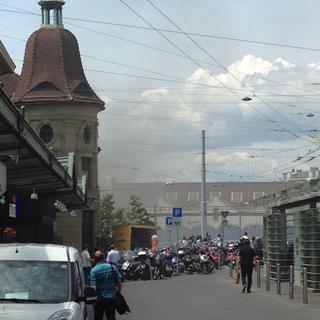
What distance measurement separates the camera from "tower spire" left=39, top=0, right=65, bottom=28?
67875 millimetres

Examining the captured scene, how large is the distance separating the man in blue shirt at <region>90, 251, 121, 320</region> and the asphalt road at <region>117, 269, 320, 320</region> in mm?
3868

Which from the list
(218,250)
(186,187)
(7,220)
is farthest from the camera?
(186,187)

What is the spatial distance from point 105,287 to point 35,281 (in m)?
3.54

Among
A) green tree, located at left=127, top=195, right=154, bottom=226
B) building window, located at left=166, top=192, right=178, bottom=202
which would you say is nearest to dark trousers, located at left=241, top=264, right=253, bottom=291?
green tree, located at left=127, top=195, right=154, bottom=226

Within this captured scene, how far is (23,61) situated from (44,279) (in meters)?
59.0

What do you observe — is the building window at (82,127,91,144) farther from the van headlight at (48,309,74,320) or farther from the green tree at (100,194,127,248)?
the van headlight at (48,309,74,320)

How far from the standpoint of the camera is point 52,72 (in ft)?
214

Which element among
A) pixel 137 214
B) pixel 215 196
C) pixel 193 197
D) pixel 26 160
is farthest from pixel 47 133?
pixel 215 196

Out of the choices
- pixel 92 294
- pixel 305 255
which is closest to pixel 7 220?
pixel 305 255

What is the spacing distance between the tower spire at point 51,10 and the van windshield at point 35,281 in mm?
59828

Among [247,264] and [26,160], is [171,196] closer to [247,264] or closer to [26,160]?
[247,264]

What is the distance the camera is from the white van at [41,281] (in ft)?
28.8

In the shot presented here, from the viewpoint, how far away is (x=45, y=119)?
211ft

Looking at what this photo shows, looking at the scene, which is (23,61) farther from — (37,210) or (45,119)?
(37,210)
